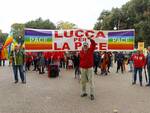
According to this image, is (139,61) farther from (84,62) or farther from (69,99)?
(69,99)

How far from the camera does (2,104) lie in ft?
45.1

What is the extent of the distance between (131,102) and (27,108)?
3275mm

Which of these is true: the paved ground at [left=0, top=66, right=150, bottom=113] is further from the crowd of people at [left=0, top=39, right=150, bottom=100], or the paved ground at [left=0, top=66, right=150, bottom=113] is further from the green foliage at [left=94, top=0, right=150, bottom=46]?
the green foliage at [left=94, top=0, right=150, bottom=46]

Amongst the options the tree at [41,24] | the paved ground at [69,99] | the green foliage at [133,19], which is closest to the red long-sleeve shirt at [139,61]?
the paved ground at [69,99]

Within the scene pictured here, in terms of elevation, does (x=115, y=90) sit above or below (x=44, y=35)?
below

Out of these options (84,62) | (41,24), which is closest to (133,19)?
(41,24)

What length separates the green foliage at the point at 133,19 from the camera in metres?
79.0

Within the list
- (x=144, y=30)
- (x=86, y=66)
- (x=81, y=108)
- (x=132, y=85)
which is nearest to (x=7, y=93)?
(x=86, y=66)

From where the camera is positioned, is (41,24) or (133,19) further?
(41,24)

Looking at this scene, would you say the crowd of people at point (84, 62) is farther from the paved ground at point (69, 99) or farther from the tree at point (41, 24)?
the tree at point (41, 24)

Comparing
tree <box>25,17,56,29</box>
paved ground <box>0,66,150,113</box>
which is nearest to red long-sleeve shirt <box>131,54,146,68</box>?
paved ground <box>0,66,150,113</box>

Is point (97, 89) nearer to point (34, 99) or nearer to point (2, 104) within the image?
point (34, 99)

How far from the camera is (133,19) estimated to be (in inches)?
3755

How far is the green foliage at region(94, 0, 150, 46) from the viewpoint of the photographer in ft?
259
